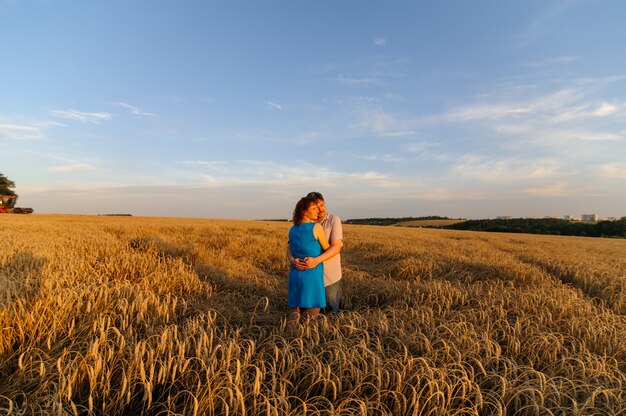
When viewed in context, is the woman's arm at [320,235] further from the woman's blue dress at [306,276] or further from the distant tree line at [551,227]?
the distant tree line at [551,227]

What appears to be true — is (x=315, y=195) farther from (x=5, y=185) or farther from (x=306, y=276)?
(x=5, y=185)

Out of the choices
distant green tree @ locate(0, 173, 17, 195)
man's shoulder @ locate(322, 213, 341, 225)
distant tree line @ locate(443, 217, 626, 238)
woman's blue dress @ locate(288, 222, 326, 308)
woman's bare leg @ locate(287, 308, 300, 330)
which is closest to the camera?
woman's bare leg @ locate(287, 308, 300, 330)

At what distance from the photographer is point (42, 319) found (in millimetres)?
3480

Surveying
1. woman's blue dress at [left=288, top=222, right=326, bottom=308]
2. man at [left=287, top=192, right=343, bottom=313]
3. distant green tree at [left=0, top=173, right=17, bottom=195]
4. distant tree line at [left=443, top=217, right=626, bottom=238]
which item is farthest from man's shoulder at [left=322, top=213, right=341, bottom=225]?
distant green tree at [left=0, top=173, right=17, bottom=195]

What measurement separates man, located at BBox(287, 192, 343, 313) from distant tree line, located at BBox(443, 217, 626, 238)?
1995 inches

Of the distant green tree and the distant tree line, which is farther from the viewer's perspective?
the distant green tree

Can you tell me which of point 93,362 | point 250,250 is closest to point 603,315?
point 93,362

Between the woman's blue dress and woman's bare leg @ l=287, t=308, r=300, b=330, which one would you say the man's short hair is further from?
woman's bare leg @ l=287, t=308, r=300, b=330

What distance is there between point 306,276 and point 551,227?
5732 cm

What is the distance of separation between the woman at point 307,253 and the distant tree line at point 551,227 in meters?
51.4

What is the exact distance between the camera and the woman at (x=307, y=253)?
4488 millimetres

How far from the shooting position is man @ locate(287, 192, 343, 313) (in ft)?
14.7

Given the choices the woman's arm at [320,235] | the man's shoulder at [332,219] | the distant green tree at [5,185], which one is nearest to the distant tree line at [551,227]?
the man's shoulder at [332,219]

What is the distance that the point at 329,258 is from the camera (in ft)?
15.8
